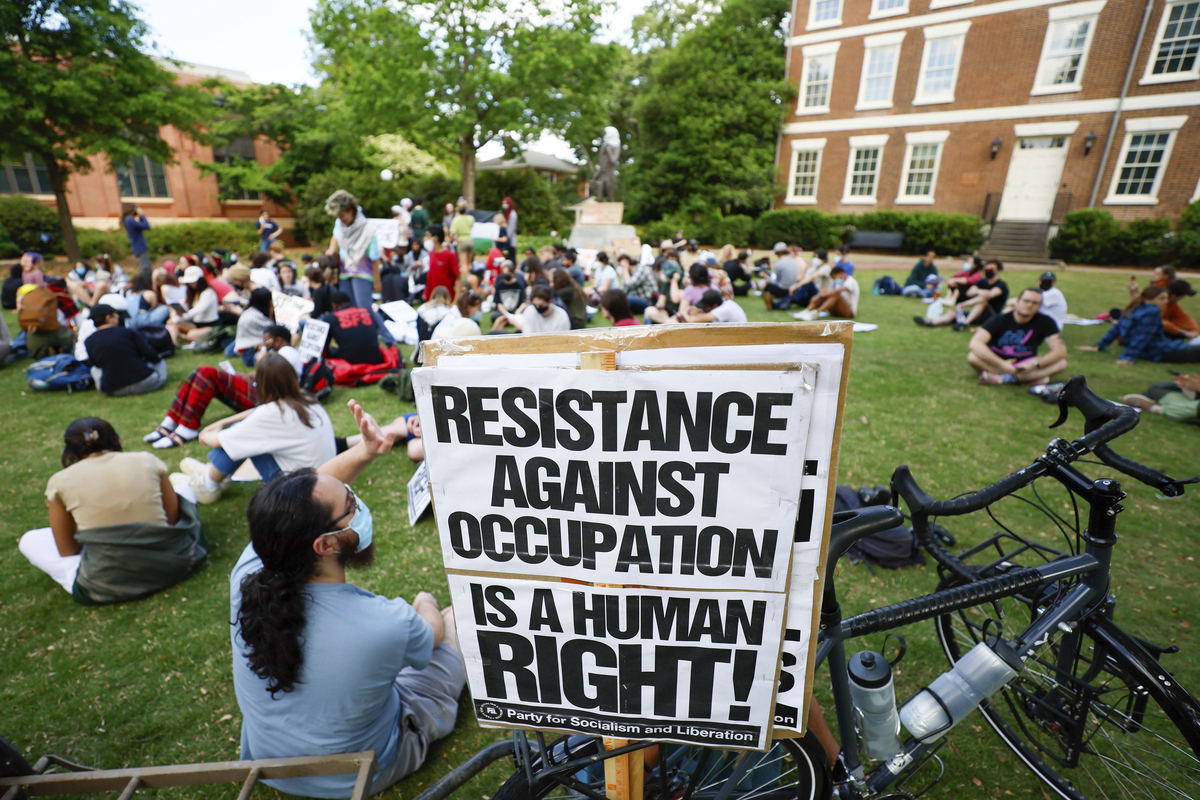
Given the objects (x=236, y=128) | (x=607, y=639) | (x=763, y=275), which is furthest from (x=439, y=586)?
(x=236, y=128)

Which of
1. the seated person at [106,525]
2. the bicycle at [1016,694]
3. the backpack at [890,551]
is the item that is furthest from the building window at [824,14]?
the seated person at [106,525]

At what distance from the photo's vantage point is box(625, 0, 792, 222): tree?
23.3 meters

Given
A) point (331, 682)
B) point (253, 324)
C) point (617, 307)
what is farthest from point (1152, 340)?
point (253, 324)

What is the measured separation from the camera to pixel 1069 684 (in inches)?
87.0

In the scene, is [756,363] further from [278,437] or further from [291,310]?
[291,310]

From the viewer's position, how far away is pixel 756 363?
104 cm

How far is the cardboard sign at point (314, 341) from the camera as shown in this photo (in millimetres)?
6570

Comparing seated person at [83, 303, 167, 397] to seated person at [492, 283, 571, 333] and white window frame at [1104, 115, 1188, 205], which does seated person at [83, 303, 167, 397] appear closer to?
seated person at [492, 283, 571, 333]

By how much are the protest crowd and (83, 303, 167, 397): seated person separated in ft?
0.08

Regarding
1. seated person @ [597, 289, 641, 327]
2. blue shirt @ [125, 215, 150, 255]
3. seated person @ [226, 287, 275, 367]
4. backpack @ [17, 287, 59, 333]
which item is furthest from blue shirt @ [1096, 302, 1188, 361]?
blue shirt @ [125, 215, 150, 255]

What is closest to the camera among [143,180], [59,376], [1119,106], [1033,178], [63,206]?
[59,376]

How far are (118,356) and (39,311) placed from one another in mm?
2421

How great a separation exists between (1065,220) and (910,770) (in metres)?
22.1

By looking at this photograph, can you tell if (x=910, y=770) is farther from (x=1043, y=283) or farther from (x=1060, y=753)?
(x=1043, y=283)
